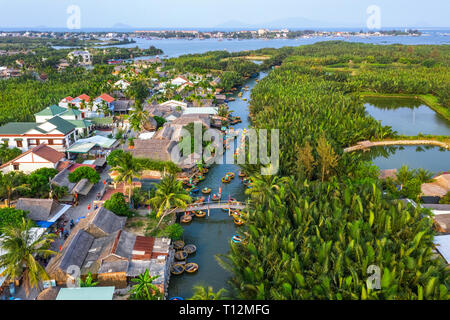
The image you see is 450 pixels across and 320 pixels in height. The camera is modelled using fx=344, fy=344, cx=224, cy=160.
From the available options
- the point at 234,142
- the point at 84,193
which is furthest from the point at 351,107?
the point at 84,193

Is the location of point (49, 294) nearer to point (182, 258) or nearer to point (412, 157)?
point (182, 258)

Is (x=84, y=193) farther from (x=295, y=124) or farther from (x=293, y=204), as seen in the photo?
(x=295, y=124)

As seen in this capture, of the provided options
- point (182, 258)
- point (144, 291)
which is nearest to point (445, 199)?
point (182, 258)

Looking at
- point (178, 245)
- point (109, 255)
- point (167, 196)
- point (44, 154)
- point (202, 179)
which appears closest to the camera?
point (109, 255)

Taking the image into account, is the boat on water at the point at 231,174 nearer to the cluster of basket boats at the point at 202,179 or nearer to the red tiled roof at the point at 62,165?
the cluster of basket boats at the point at 202,179

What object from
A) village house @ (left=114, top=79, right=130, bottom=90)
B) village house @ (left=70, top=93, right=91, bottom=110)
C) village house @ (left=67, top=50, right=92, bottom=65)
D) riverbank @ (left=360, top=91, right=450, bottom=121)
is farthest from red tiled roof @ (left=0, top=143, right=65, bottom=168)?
village house @ (left=67, top=50, right=92, bottom=65)
